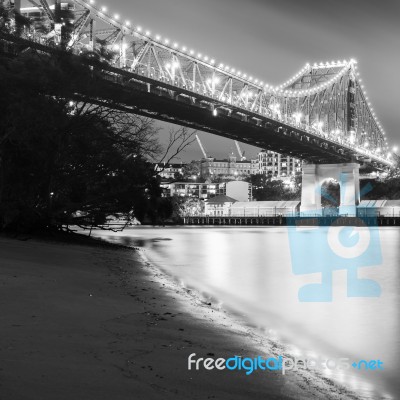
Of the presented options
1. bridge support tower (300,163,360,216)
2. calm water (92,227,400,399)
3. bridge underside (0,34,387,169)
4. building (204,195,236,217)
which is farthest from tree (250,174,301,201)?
calm water (92,227,400,399)

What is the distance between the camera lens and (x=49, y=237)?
2117 centimetres

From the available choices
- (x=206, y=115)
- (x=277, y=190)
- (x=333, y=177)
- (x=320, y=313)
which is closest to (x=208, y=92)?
(x=206, y=115)

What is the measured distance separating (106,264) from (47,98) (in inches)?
287

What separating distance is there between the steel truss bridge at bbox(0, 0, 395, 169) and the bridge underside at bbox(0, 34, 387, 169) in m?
0.09

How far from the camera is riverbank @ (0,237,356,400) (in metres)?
4.34

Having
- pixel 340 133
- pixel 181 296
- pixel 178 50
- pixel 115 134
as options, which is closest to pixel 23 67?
pixel 115 134

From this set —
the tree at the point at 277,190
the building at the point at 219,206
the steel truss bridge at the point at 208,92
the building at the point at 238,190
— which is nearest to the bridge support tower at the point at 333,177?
the steel truss bridge at the point at 208,92

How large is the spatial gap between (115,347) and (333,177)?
7608cm

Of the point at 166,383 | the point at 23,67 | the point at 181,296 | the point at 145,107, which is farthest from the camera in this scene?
the point at 145,107

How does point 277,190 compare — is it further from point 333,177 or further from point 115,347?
point 115,347

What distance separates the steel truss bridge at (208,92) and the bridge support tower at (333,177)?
1.21 meters

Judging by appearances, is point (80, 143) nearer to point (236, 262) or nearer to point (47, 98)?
point (47, 98)

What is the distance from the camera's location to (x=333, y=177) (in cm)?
7919

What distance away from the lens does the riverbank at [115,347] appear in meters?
4.34
